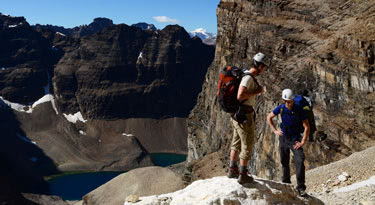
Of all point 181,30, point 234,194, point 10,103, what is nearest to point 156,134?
point 181,30

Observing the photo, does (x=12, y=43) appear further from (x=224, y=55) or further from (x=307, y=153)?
(x=307, y=153)

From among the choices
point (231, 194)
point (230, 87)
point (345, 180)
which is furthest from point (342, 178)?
point (230, 87)

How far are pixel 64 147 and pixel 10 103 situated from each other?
41.8m

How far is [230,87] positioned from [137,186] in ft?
162

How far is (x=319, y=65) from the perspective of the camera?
1272 inches

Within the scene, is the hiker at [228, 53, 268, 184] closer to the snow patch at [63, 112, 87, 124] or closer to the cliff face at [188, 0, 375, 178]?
the cliff face at [188, 0, 375, 178]

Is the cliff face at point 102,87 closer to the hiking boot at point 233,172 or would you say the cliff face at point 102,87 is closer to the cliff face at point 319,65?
the cliff face at point 319,65

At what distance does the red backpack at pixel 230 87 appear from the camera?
10.0 meters

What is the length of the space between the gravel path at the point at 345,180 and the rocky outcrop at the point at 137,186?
132 feet

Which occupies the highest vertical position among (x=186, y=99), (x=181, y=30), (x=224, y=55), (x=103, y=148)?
(x=181, y=30)

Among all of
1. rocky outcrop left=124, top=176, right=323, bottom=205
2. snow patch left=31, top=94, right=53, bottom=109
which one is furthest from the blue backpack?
snow patch left=31, top=94, right=53, bottom=109

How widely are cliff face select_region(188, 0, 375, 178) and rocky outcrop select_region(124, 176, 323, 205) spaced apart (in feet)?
58.3

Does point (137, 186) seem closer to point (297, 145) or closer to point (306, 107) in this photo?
point (297, 145)

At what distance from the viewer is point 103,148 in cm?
12206
